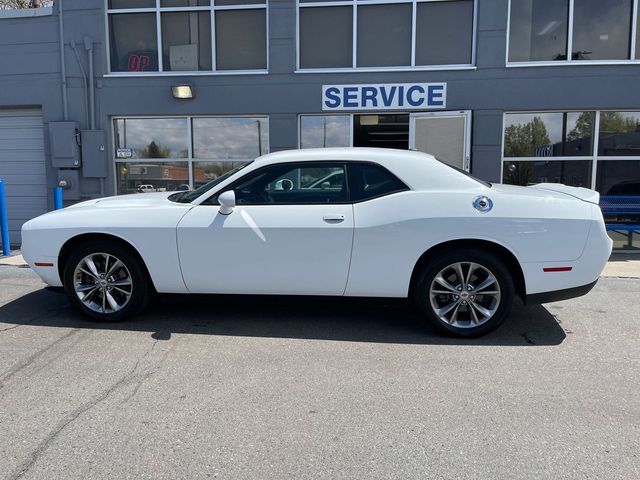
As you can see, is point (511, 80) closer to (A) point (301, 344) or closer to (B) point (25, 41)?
Result: (A) point (301, 344)

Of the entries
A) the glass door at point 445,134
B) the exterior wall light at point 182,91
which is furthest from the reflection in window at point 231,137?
the glass door at point 445,134

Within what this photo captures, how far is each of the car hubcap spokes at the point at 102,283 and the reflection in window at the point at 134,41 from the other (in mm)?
6534

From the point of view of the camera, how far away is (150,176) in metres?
10.3

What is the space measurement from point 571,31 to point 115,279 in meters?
8.76

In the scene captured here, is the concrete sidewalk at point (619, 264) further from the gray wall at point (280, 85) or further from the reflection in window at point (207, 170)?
the reflection in window at point (207, 170)

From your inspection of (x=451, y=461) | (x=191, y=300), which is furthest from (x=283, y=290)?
(x=451, y=461)

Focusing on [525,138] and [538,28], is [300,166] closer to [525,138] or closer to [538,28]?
[525,138]

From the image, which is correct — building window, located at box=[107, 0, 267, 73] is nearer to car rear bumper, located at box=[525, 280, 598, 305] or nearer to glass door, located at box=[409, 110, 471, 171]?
glass door, located at box=[409, 110, 471, 171]

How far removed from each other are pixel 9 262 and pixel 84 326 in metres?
4.04

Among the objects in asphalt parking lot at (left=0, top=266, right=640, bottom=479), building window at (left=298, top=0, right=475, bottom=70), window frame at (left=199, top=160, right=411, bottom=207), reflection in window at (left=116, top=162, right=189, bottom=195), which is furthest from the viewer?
reflection in window at (left=116, top=162, right=189, bottom=195)

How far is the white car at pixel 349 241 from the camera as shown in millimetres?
4273

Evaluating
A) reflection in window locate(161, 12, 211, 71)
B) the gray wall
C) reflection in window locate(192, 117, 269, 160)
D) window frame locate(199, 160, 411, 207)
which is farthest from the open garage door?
window frame locate(199, 160, 411, 207)

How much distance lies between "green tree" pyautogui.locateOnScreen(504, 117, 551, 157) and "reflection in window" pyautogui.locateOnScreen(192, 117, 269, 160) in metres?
4.58

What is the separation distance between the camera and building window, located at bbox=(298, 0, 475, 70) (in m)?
9.36
